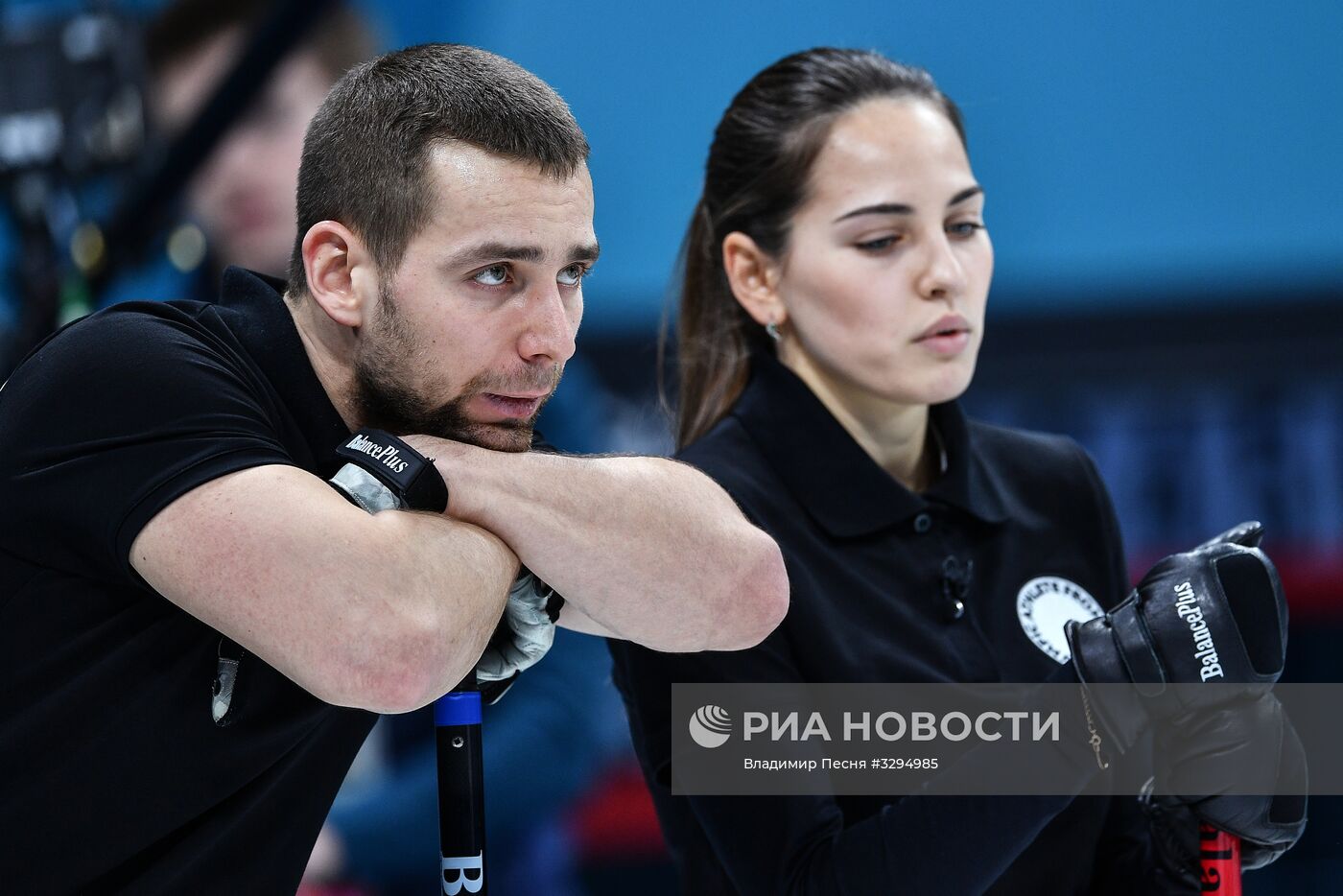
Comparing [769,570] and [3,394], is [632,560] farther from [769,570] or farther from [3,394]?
[3,394]

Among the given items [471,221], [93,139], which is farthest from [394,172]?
[93,139]

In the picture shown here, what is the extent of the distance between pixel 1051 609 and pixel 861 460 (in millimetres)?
292

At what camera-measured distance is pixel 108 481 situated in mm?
1263

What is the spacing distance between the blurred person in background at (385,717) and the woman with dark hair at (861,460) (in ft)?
2.50

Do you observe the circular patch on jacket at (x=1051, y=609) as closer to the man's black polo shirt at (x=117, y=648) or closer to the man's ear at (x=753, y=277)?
the man's ear at (x=753, y=277)

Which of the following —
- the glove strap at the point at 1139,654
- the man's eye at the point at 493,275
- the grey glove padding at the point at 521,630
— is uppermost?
the man's eye at the point at 493,275

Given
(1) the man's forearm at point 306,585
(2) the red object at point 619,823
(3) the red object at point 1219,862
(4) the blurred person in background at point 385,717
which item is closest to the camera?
(1) the man's forearm at point 306,585

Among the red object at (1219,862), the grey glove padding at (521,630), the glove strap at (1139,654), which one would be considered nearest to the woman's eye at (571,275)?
the grey glove padding at (521,630)

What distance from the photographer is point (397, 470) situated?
4.38ft

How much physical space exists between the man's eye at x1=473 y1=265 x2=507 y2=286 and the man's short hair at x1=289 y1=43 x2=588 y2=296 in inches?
2.9

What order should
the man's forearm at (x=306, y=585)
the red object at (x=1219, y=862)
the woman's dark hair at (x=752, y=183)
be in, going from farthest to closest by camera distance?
the woman's dark hair at (x=752, y=183)
the red object at (x=1219, y=862)
the man's forearm at (x=306, y=585)

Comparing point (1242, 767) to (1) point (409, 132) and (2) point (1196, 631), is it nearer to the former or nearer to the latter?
(2) point (1196, 631)

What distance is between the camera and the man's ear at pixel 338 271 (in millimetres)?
1487

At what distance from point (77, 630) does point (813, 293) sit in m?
0.94
